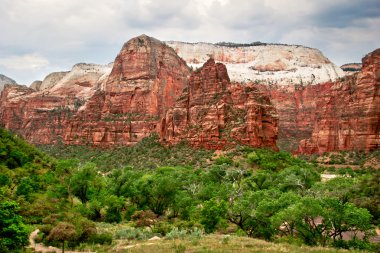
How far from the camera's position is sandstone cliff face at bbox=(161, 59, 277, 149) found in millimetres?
72312

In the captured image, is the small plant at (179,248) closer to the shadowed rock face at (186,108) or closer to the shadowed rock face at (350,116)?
the shadowed rock face at (186,108)

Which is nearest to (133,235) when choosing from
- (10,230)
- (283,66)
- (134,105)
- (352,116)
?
(10,230)

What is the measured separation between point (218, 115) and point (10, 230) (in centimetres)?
5430

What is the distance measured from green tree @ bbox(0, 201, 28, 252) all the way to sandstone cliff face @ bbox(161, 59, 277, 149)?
50.6 metres

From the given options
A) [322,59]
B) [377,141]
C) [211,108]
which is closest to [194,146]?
[211,108]

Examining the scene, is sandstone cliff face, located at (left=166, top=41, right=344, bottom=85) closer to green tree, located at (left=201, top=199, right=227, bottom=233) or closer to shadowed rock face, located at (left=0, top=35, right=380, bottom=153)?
shadowed rock face, located at (left=0, top=35, right=380, bottom=153)

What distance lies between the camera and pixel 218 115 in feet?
246

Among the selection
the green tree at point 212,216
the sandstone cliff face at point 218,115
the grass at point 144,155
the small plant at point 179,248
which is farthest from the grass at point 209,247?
the sandstone cliff face at point 218,115

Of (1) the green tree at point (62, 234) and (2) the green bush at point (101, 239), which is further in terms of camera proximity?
(2) the green bush at point (101, 239)

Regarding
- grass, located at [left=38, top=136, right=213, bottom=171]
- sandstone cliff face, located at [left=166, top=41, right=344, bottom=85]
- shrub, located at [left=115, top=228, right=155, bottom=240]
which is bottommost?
shrub, located at [left=115, top=228, right=155, bottom=240]

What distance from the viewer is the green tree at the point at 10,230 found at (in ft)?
76.5

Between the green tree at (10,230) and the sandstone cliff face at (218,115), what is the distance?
5063 cm

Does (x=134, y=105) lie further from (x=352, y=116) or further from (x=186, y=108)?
(x=352, y=116)

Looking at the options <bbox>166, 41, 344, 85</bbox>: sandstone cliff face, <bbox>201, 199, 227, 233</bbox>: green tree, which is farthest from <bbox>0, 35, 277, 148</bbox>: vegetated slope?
<bbox>166, 41, 344, 85</bbox>: sandstone cliff face
